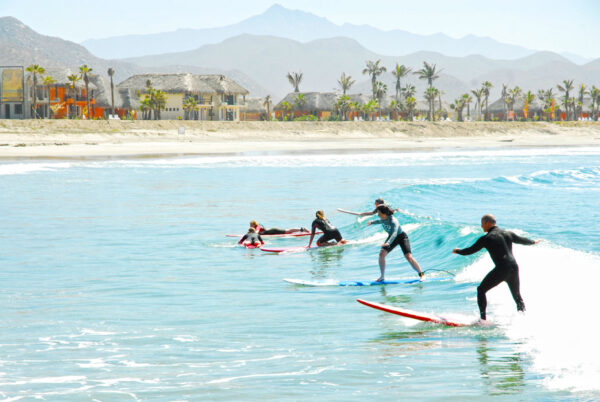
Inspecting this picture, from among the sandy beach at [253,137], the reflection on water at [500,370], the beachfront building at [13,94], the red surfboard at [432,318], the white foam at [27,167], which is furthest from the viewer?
the beachfront building at [13,94]

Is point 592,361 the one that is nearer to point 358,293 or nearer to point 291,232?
point 358,293

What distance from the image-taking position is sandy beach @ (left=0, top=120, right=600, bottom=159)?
67825mm

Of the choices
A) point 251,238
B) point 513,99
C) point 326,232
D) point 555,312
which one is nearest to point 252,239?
point 251,238

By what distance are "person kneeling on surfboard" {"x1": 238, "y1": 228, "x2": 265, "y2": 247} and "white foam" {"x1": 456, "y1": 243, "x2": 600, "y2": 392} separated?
5.91 metres

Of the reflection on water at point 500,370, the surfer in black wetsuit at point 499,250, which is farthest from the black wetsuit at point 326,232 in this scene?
the reflection on water at point 500,370

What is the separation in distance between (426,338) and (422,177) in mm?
34578

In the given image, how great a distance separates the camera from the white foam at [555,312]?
902 cm

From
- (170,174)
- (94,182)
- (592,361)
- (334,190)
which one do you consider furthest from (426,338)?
(170,174)

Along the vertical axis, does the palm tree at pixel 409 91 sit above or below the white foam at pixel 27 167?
above

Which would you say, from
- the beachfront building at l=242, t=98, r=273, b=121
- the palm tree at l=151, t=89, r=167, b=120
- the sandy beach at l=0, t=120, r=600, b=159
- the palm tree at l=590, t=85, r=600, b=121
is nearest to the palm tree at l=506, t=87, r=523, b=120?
the palm tree at l=590, t=85, r=600, b=121

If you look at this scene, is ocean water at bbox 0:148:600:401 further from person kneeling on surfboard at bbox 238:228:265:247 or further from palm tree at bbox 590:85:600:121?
palm tree at bbox 590:85:600:121

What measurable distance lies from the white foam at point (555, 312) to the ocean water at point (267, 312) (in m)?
0.04

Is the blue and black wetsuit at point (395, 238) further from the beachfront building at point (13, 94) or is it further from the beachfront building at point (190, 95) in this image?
the beachfront building at point (190, 95)

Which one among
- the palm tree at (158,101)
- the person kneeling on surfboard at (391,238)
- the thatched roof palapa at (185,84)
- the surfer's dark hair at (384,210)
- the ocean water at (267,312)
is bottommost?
the ocean water at (267,312)
